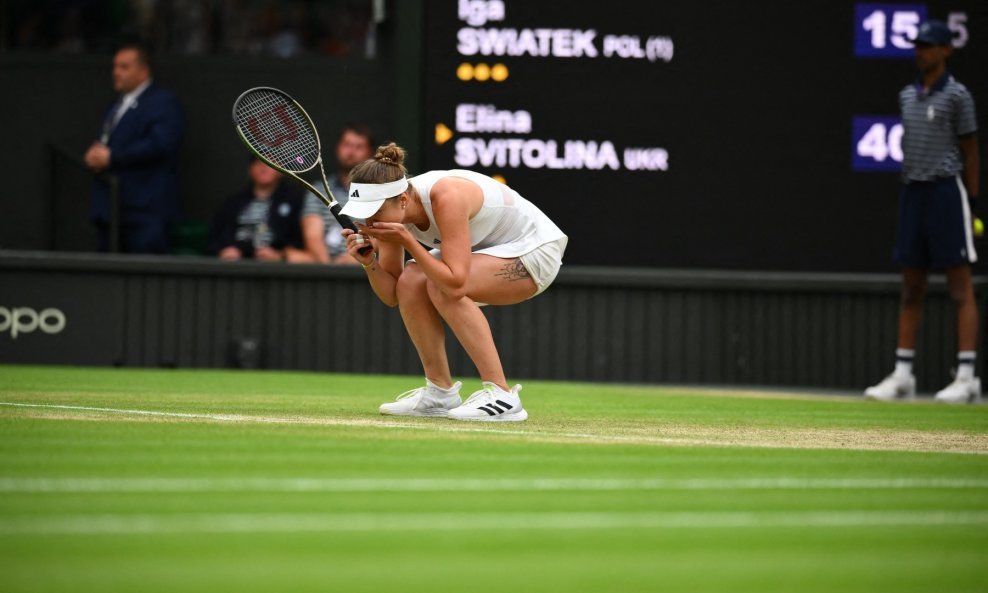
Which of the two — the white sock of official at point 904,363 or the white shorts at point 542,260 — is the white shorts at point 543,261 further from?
the white sock of official at point 904,363

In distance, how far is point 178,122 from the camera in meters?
10.5

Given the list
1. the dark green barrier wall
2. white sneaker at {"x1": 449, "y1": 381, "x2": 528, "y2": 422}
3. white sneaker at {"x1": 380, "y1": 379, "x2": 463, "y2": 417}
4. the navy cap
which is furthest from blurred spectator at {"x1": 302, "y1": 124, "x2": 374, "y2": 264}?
white sneaker at {"x1": 449, "y1": 381, "x2": 528, "y2": 422}

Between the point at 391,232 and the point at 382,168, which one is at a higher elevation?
the point at 382,168

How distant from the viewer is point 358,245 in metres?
5.62

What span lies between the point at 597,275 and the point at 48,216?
4101 millimetres

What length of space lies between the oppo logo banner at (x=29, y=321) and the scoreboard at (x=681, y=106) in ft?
8.37

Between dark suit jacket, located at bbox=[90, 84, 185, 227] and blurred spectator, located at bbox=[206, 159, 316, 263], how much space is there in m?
0.53

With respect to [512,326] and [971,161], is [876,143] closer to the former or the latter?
[971,161]

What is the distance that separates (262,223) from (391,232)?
4.94 m

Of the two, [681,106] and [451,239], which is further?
[681,106]

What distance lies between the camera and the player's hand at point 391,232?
5418 mm

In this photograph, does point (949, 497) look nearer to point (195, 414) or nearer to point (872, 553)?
point (872, 553)

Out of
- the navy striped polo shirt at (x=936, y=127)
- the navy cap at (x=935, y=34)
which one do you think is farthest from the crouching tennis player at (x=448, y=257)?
the navy cap at (x=935, y=34)

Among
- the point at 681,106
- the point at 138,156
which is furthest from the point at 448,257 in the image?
the point at 138,156
